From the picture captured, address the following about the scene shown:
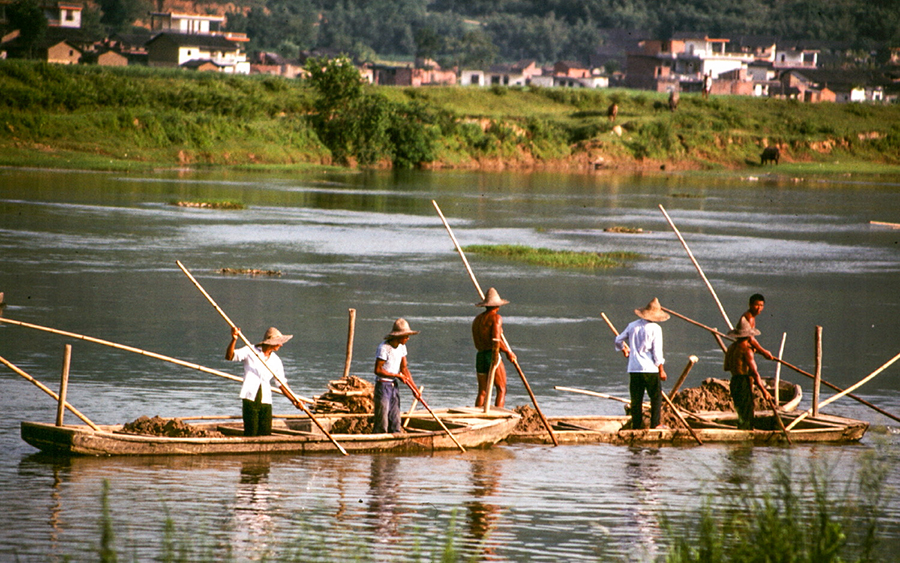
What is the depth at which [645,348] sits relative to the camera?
13.3 m

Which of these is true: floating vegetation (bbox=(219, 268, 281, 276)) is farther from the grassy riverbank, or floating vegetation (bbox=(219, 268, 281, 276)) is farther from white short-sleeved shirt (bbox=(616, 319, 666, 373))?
the grassy riverbank

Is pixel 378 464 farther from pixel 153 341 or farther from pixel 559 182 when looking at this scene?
pixel 559 182

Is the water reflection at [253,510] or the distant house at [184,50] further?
the distant house at [184,50]


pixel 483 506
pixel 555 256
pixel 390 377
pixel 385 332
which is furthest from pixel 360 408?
pixel 555 256

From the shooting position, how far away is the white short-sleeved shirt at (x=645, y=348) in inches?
523

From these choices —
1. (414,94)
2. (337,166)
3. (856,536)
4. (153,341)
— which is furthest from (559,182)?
(856,536)

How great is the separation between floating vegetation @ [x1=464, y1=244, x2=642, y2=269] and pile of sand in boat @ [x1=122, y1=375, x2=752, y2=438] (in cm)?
1492

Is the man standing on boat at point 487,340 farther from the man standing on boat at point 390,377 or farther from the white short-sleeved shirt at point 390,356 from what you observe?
the white short-sleeved shirt at point 390,356

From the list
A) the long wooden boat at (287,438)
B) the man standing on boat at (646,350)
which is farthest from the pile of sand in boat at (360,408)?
the man standing on boat at (646,350)

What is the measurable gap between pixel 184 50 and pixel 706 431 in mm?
102919

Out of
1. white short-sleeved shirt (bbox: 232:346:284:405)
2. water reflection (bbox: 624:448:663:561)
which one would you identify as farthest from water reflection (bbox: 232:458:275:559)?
water reflection (bbox: 624:448:663:561)

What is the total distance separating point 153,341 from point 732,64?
121m

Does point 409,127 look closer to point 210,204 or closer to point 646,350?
point 210,204

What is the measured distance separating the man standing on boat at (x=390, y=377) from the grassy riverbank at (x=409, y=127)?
1608 inches
